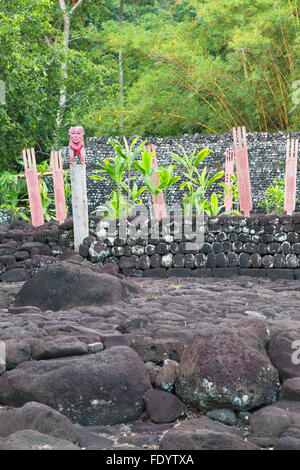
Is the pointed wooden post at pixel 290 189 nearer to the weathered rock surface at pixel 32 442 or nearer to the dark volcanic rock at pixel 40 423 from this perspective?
the dark volcanic rock at pixel 40 423

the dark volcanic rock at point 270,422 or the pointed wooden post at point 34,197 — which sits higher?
the pointed wooden post at point 34,197

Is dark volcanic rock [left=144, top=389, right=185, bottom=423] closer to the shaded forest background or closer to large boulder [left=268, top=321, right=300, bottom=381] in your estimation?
large boulder [left=268, top=321, right=300, bottom=381]

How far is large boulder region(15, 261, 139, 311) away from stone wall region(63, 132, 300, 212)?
899cm

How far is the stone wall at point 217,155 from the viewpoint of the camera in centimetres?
1491

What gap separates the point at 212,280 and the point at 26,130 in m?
8.15

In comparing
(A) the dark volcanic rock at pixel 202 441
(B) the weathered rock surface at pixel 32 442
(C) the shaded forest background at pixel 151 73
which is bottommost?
(A) the dark volcanic rock at pixel 202 441

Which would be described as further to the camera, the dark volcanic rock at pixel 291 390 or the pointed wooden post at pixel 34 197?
the pointed wooden post at pixel 34 197

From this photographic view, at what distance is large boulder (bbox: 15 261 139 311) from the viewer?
5438mm

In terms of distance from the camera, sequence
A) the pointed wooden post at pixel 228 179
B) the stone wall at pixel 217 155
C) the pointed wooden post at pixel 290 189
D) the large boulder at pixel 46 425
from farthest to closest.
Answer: the stone wall at pixel 217 155 → the pointed wooden post at pixel 228 179 → the pointed wooden post at pixel 290 189 → the large boulder at pixel 46 425

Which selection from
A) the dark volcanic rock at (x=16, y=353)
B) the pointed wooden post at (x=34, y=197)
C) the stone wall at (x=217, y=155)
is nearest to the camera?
the dark volcanic rock at (x=16, y=353)

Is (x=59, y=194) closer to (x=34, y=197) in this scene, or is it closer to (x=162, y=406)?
(x=34, y=197)

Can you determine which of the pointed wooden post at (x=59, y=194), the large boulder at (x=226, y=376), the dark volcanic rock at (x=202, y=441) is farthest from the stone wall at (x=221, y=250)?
the dark volcanic rock at (x=202, y=441)

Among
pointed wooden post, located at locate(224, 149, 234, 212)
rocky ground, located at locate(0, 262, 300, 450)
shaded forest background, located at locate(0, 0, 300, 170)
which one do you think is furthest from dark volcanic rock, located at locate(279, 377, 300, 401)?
shaded forest background, located at locate(0, 0, 300, 170)
